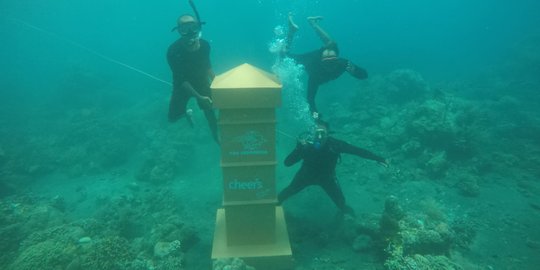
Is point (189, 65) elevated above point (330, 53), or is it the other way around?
point (330, 53)

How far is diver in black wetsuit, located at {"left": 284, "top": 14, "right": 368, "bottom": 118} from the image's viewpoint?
26.8 feet

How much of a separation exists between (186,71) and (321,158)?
3.46 m

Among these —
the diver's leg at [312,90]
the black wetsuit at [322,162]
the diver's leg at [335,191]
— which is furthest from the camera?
the diver's leg at [312,90]

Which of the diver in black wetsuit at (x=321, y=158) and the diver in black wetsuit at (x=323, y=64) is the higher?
the diver in black wetsuit at (x=323, y=64)

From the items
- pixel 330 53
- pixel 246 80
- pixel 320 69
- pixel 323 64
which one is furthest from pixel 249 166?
pixel 320 69

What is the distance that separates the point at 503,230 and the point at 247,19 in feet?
258

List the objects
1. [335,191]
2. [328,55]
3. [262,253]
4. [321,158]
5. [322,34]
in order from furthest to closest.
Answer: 1. [322,34]
2. [328,55]
3. [335,191]
4. [321,158]
5. [262,253]

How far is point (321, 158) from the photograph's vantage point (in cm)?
626

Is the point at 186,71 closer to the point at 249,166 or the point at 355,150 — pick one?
the point at 249,166

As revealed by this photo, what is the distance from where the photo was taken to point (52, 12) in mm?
90688

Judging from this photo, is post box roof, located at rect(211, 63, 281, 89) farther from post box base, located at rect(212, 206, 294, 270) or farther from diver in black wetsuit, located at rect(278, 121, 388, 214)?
post box base, located at rect(212, 206, 294, 270)

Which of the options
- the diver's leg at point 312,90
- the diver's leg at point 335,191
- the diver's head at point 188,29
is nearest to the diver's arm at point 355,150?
the diver's leg at point 335,191

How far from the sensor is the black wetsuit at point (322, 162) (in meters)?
6.15

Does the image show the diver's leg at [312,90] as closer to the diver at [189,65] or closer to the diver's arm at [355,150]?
the diver's arm at [355,150]
